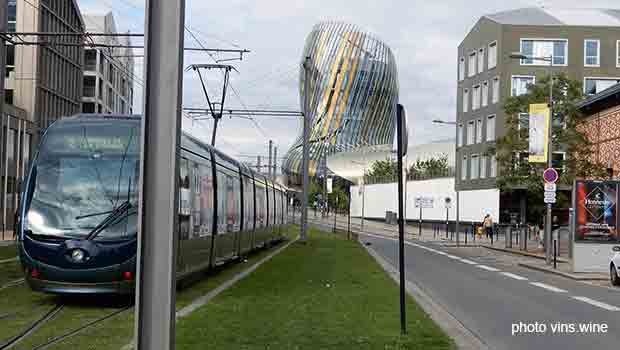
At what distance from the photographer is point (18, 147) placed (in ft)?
157

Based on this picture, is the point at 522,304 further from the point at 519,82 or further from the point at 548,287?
the point at 519,82

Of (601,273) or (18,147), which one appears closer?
(601,273)

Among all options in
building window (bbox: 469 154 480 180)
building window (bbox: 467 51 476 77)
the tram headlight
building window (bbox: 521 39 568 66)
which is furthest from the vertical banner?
building window (bbox: 467 51 476 77)

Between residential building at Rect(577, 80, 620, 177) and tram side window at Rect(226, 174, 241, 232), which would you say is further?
residential building at Rect(577, 80, 620, 177)

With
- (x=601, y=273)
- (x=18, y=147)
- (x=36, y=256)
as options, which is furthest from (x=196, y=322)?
(x=18, y=147)

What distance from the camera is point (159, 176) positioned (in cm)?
454

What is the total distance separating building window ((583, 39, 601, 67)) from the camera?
66.1 m

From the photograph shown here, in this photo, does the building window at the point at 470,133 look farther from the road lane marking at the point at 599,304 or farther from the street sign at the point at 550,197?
the road lane marking at the point at 599,304

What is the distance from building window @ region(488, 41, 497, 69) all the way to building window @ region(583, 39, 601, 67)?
666 cm

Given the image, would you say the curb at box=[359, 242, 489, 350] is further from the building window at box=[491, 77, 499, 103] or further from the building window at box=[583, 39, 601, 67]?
the building window at box=[583, 39, 601, 67]

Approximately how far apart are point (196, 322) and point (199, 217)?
229 inches

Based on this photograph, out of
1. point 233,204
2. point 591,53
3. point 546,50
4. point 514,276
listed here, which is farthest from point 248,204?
point 591,53

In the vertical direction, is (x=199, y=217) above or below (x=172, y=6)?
below

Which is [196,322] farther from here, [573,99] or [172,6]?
[573,99]
